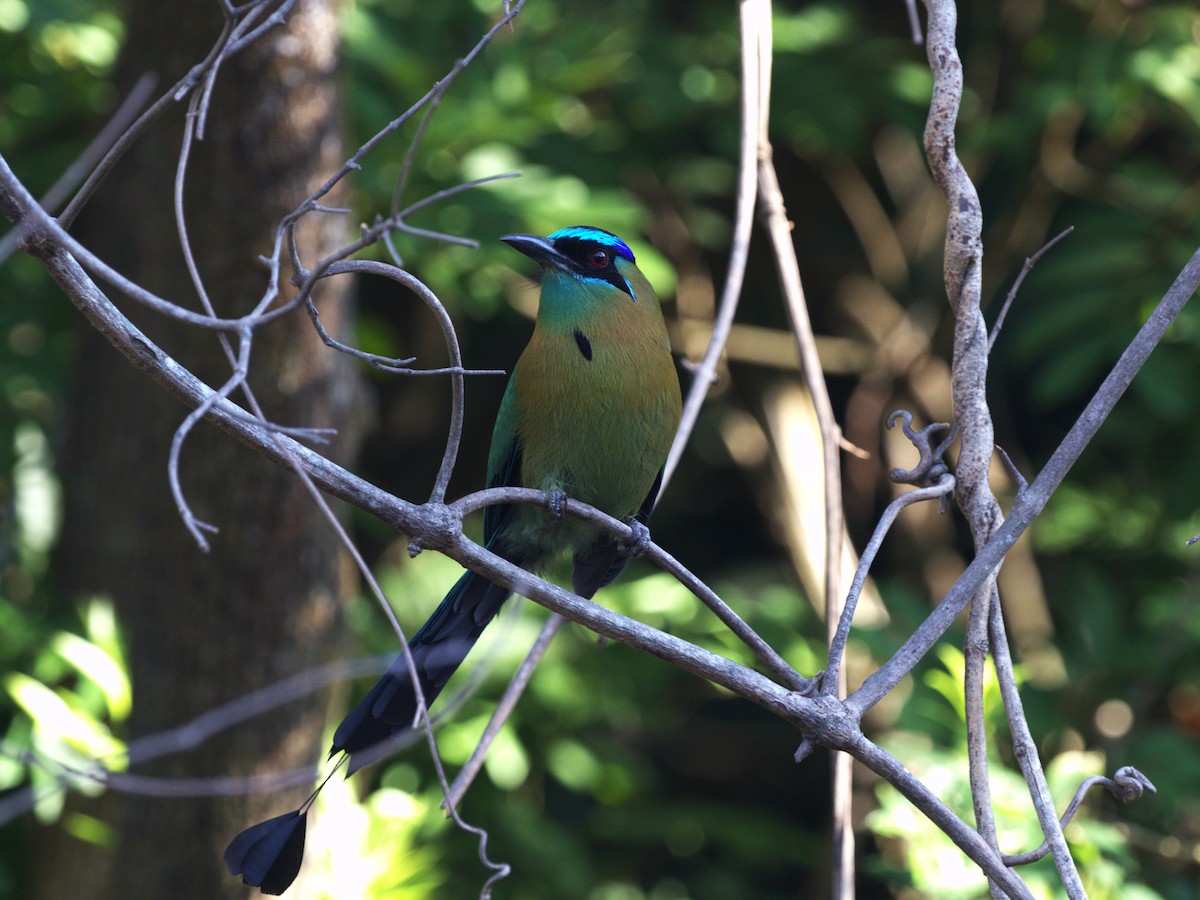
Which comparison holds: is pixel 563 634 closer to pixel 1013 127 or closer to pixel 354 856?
pixel 354 856

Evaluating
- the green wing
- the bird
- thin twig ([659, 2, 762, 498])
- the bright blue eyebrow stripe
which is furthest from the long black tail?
the bright blue eyebrow stripe

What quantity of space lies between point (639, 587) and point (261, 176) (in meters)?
1.69

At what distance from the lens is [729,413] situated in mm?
5117

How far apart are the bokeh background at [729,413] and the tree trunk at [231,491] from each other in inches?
2.0

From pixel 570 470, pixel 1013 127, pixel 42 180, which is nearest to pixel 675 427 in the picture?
pixel 570 470

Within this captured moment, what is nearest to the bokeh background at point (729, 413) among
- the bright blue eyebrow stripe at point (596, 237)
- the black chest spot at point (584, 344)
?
the bright blue eyebrow stripe at point (596, 237)

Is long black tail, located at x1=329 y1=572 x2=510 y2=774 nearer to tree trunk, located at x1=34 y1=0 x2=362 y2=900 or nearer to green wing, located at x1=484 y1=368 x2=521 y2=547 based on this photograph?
green wing, located at x1=484 y1=368 x2=521 y2=547

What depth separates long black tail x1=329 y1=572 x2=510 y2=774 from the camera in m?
2.10

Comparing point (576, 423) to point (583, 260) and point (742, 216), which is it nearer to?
point (583, 260)

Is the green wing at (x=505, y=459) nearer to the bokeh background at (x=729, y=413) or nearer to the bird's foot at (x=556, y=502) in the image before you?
the bird's foot at (x=556, y=502)

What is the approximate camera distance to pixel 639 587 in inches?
153

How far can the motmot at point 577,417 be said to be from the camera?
8.41 ft

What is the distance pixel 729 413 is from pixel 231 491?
2337mm

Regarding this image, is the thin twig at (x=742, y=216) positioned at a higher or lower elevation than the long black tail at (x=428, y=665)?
higher
